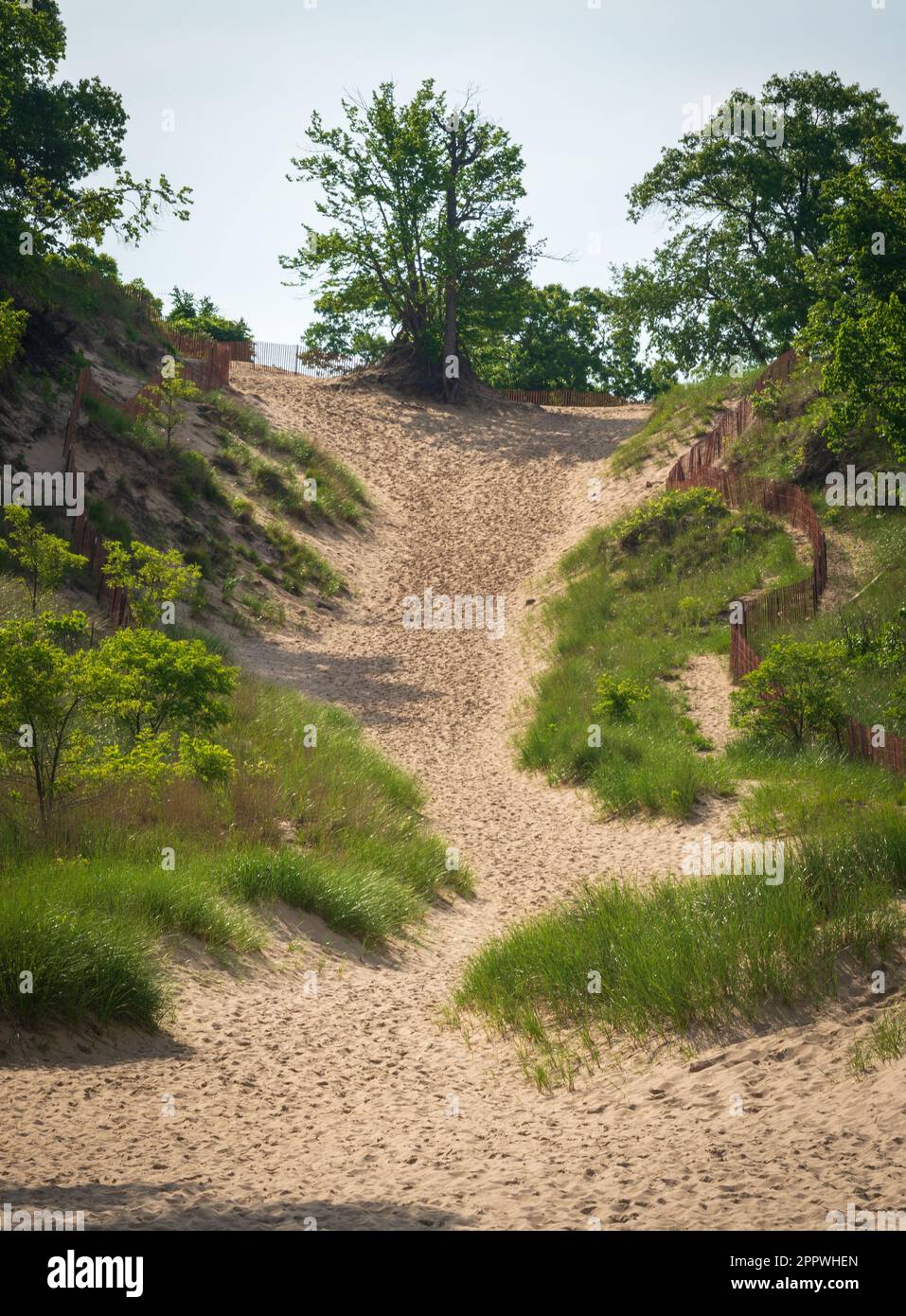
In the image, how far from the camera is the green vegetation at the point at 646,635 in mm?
16828

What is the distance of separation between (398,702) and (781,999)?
1495 cm

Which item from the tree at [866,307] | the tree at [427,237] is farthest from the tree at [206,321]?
the tree at [866,307]

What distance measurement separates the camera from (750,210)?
36.9 m

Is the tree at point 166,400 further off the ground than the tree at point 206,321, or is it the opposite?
the tree at point 206,321

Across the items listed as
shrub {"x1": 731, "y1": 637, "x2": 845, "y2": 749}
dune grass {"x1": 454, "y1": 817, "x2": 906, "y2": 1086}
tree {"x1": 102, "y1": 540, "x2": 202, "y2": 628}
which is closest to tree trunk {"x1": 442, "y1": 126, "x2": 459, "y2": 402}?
shrub {"x1": 731, "y1": 637, "x2": 845, "y2": 749}

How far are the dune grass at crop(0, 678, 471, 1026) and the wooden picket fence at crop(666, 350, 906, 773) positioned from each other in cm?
615

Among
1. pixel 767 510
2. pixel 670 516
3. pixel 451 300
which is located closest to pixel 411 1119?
pixel 767 510

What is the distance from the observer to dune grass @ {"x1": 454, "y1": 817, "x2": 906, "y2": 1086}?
788 centimetres

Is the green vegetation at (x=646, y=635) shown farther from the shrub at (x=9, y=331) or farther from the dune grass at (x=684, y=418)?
the shrub at (x=9, y=331)

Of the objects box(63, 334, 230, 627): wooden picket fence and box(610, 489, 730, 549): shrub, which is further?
box(610, 489, 730, 549): shrub

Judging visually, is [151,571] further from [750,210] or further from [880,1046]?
[750,210]

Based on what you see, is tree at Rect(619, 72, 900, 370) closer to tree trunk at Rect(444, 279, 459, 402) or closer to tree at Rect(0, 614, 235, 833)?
tree trunk at Rect(444, 279, 459, 402)

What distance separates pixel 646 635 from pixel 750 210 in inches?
813

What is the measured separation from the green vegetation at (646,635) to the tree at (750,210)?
1137 centimetres
